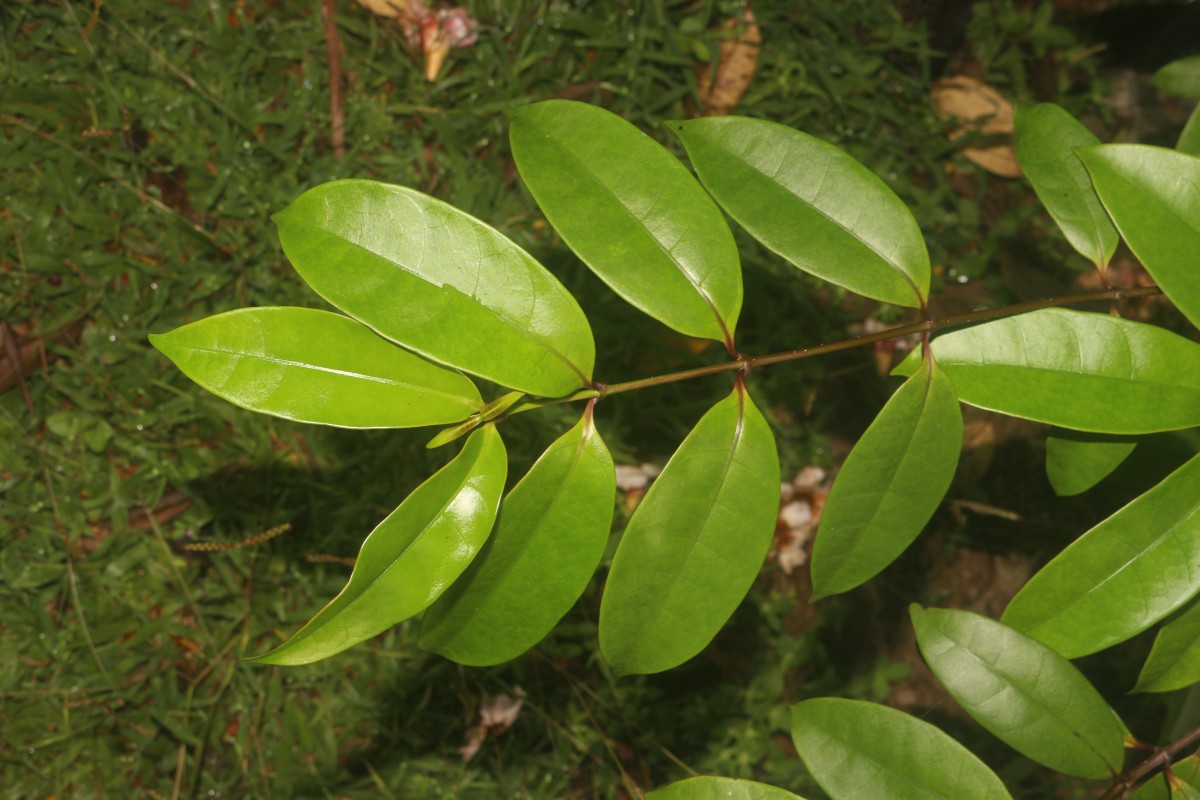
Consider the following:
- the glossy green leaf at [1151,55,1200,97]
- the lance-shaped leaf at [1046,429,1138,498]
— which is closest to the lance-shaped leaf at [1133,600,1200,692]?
the lance-shaped leaf at [1046,429,1138,498]

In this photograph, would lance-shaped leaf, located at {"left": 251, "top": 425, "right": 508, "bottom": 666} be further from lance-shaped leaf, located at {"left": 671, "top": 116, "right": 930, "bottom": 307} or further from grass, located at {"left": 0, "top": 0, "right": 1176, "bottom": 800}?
grass, located at {"left": 0, "top": 0, "right": 1176, "bottom": 800}

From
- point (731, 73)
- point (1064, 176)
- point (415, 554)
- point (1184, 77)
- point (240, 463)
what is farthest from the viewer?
point (731, 73)

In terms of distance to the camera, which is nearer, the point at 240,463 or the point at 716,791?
the point at 716,791

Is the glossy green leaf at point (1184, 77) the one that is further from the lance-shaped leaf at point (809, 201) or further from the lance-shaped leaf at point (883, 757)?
the lance-shaped leaf at point (883, 757)

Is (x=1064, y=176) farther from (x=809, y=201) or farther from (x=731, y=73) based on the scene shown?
(x=731, y=73)

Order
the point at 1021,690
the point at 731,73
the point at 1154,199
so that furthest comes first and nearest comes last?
the point at 731,73 → the point at 1021,690 → the point at 1154,199

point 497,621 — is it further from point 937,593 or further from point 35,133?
point 35,133

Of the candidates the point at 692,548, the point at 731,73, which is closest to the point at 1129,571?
the point at 692,548
